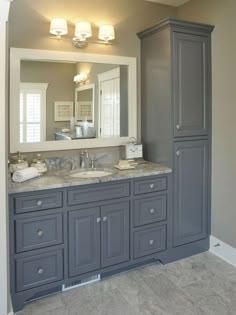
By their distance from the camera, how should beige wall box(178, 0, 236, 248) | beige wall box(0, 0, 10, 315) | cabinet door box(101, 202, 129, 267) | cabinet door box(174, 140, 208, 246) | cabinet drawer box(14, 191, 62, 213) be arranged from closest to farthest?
beige wall box(0, 0, 10, 315) → cabinet drawer box(14, 191, 62, 213) → cabinet door box(101, 202, 129, 267) → beige wall box(178, 0, 236, 248) → cabinet door box(174, 140, 208, 246)

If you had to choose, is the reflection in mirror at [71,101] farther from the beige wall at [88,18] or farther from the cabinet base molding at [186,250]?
the cabinet base molding at [186,250]

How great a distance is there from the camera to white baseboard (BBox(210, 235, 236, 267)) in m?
2.86

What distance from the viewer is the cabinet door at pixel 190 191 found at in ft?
9.48

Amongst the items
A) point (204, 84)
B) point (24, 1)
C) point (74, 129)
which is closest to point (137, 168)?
point (74, 129)

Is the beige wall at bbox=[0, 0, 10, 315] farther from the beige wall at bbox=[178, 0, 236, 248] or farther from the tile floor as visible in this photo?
the beige wall at bbox=[178, 0, 236, 248]

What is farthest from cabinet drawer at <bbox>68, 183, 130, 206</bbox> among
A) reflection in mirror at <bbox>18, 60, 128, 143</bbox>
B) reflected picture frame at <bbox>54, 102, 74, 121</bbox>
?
reflected picture frame at <bbox>54, 102, 74, 121</bbox>

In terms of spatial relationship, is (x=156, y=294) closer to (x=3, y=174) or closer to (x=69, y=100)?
(x=3, y=174)

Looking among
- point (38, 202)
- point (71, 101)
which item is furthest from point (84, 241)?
point (71, 101)

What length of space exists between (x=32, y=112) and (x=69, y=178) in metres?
0.69

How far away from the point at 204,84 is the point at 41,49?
5.03 feet

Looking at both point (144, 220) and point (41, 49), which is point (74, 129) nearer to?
point (41, 49)

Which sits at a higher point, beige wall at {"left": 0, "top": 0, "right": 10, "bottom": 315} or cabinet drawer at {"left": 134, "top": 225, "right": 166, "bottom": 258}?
beige wall at {"left": 0, "top": 0, "right": 10, "bottom": 315}

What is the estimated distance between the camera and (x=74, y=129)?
2.90m

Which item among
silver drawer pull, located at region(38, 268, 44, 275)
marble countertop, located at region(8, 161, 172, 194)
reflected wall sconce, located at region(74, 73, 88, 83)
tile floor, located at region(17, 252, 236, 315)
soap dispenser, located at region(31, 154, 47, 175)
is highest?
reflected wall sconce, located at region(74, 73, 88, 83)
